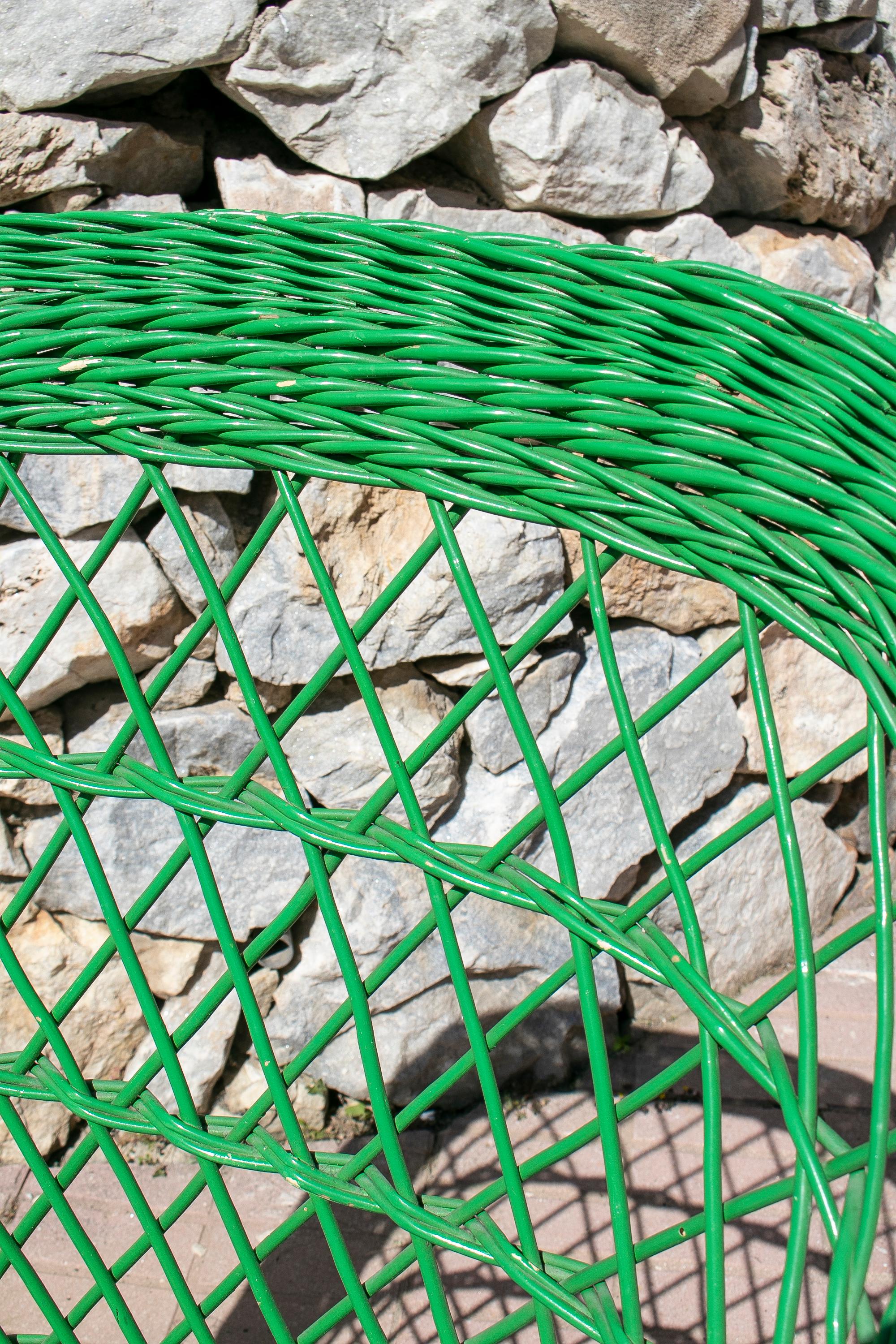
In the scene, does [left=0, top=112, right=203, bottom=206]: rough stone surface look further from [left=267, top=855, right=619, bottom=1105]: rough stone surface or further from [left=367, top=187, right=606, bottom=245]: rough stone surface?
[left=267, top=855, right=619, bottom=1105]: rough stone surface

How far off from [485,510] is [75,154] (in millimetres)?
1600

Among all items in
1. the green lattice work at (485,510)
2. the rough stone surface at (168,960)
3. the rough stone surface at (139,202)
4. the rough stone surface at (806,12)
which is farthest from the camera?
the rough stone surface at (806,12)

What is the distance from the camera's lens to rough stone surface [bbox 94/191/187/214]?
1832 millimetres

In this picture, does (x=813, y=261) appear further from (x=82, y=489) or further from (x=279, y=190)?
(x=82, y=489)

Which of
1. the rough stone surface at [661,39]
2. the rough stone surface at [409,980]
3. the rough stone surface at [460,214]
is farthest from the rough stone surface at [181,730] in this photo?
the rough stone surface at [661,39]

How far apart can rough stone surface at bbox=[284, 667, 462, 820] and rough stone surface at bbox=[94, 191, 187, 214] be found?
1.00 m

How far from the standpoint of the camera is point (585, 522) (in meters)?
0.62

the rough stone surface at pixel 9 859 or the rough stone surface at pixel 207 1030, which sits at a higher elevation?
the rough stone surface at pixel 9 859

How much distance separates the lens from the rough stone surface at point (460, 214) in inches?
75.8

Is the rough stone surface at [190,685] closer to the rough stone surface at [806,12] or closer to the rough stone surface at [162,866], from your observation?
the rough stone surface at [162,866]

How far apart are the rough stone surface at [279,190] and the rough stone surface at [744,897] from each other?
5.04ft

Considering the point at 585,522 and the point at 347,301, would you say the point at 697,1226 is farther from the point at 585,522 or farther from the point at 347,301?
the point at 347,301

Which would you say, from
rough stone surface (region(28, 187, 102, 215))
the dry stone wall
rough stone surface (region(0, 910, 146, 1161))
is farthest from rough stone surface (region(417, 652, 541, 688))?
rough stone surface (region(28, 187, 102, 215))

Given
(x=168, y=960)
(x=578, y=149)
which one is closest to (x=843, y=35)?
(x=578, y=149)
